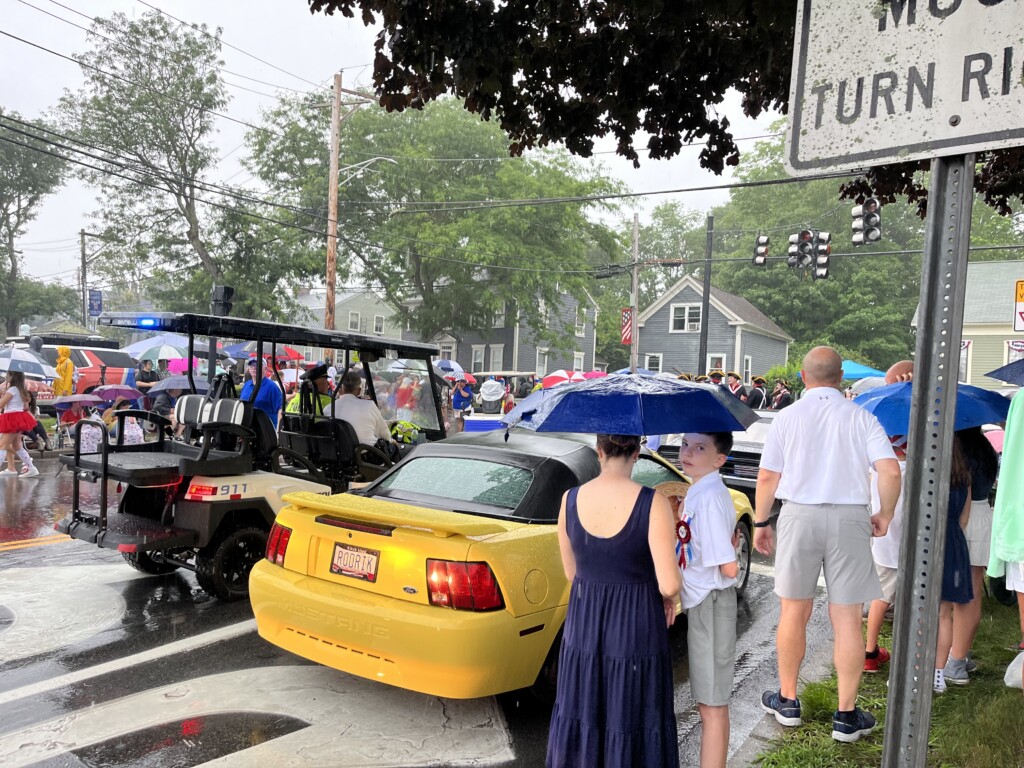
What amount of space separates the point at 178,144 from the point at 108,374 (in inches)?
497

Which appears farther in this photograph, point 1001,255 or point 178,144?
point 1001,255

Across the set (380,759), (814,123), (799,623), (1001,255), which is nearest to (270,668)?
(380,759)

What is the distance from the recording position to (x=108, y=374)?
26.2m

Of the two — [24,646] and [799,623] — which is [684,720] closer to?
[799,623]

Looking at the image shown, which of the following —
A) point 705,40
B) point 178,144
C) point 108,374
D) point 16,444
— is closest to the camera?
point 705,40

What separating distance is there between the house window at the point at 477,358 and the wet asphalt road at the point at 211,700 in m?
38.3

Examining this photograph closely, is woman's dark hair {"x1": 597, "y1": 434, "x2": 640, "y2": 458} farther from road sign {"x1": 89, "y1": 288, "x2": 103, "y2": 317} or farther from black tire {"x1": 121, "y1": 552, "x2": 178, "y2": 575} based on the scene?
road sign {"x1": 89, "y1": 288, "x2": 103, "y2": 317}

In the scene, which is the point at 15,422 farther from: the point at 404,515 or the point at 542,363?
the point at 542,363

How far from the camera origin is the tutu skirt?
11.9 metres

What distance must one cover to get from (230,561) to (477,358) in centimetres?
3860

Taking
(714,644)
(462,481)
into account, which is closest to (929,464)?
(714,644)

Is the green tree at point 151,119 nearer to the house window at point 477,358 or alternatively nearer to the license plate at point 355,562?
the house window at point 477,358

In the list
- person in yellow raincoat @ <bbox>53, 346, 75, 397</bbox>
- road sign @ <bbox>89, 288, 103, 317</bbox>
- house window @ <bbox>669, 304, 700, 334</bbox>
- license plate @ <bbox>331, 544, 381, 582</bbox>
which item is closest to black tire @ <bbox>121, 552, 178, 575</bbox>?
license plate @ <bbox>331, 544, 381, 582</bbox>

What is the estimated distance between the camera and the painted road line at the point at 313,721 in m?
3.78
